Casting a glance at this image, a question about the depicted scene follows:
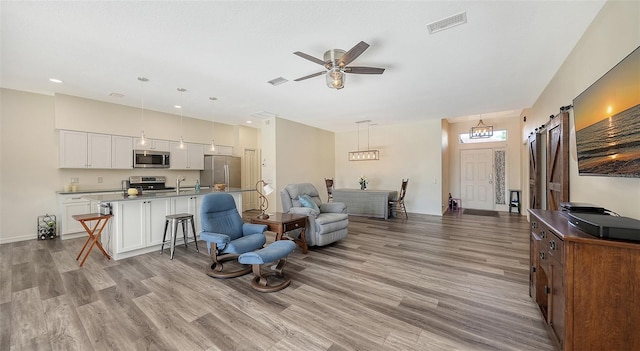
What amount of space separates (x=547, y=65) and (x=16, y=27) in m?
6.51

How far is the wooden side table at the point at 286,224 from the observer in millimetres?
3617

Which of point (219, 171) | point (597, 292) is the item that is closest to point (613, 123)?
point (597, 292)

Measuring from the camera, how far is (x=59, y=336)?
77.3 inches

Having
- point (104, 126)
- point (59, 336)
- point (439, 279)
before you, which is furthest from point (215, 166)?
point (439, 279)

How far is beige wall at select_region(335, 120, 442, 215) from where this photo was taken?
7.22m

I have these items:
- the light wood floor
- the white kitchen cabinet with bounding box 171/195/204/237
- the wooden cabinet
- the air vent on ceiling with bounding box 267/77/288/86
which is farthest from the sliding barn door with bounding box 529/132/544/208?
the white kitchen cabinet with bounding box 171/195/204/237

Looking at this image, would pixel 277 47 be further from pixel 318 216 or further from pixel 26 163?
pixel 26 163

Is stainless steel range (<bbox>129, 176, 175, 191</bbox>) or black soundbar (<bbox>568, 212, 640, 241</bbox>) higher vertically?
stainless steel range (<bbox>129, 176, 175, 191</bbox>)

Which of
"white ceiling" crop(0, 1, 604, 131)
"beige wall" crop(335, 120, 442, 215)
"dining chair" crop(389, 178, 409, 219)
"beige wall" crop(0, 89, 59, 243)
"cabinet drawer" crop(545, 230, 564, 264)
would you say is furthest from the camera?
"beige wall" crop(335, 120, 442, 215)

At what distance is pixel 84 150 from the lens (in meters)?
5.04

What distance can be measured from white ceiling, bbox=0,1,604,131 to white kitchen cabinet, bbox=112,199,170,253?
2068mm

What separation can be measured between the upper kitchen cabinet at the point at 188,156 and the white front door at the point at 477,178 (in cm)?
846

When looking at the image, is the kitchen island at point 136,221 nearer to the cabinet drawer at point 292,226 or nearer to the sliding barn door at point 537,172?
the cabinet drawer at point 292,226

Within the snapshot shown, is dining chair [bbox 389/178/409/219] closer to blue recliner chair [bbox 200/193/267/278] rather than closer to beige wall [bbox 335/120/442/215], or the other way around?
beige wall [bbox 335/120/442/215]
